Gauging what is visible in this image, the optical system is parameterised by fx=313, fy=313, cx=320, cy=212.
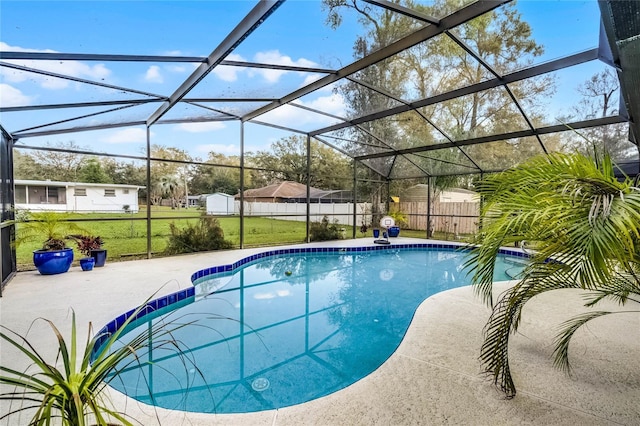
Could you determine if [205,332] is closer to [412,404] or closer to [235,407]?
[235,407]

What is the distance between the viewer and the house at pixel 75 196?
6.64m

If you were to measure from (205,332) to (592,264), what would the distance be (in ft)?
13.2

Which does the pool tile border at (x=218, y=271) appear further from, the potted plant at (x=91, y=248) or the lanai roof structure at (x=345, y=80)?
the lanai roof structure at (x=345, y=80)

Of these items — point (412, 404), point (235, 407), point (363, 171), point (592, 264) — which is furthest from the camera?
point (363, 171)

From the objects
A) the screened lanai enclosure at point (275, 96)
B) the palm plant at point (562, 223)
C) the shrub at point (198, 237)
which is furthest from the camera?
the shrub at point (198, 237)

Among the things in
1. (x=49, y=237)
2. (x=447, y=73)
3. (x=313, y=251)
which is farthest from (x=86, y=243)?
(x=447, y=73)

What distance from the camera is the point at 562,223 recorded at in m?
1.43

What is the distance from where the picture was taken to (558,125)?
7.20 metres

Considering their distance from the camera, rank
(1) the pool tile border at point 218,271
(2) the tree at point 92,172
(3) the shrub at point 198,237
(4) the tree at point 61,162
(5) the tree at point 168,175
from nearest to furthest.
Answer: (1) the pool tile border at point 218,271 → (4) the tree at point 61,162 → (2) the tree at point 92,172 → (3) the shrub at point 198,237 → (5) the tree at point 168,175

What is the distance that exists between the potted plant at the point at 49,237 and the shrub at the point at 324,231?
268 inches

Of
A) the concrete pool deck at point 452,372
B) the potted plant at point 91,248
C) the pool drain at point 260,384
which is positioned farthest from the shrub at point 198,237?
the pool drain at point 260,384

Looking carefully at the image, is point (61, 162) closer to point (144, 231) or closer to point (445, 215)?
point (144, 231)

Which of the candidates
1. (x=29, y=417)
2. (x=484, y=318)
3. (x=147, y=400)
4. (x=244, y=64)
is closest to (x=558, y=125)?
(x=484, y=318)

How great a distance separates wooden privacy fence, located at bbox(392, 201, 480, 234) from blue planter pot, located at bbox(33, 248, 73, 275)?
11.4 metres
